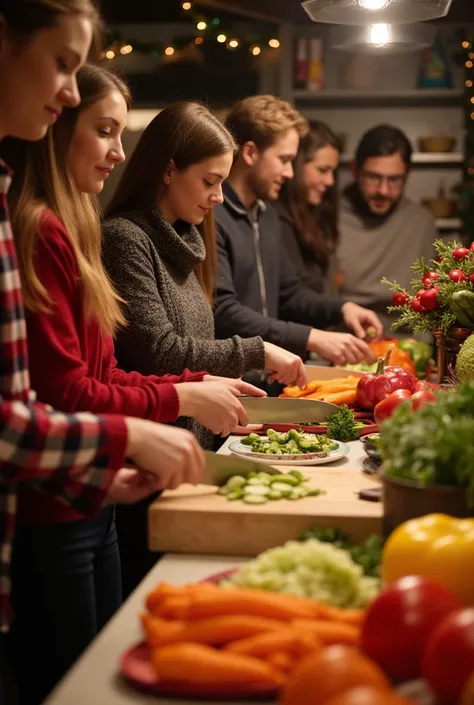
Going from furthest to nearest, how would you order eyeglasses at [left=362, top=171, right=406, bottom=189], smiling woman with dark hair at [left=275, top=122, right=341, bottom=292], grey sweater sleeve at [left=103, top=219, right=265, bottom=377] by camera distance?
1. eyeglasses at [left=362, top=171, right=406, bottom=189]
2. smiling woman with dark hair at [left=275, top=122, right=341, bottom=292]
3. grey sweater sleeve at [left=103, top=219, right=265, bottom=377]

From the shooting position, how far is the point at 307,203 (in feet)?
17.6

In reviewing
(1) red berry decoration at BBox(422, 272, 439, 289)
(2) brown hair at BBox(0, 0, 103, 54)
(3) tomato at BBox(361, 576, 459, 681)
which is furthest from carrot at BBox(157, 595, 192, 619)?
(1) red berry decoration at BBox(422, 272, 439, 289)

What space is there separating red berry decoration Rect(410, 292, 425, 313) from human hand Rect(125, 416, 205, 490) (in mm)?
1546

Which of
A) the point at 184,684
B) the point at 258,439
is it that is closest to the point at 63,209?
the point at 258,439

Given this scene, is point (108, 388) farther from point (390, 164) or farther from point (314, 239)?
point (390, 164)

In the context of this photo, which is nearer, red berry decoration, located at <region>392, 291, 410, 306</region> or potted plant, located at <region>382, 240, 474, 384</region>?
potted plant, located at <region>382, 240, 474, 384</region>

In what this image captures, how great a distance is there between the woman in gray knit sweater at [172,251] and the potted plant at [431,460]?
1.19 metres

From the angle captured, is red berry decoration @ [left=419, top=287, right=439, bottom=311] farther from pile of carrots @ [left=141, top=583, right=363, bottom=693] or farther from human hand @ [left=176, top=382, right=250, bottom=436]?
pile of carrots @ [left=141, top=583, right=363, bottom=693]

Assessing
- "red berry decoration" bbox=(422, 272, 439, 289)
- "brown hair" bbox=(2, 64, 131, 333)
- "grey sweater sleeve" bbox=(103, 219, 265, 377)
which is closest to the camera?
"brown hair" bbox=(2, 64, 131, 333)

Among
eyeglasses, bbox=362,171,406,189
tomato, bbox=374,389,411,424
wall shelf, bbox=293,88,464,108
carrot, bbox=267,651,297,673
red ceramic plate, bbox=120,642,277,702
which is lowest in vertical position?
tomato, bbox=374,389,411,424

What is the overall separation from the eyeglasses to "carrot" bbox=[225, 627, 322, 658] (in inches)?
201

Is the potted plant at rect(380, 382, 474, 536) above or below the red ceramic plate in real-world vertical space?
above

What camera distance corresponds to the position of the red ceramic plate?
117cm

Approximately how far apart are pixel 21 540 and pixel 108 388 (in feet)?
1.10
